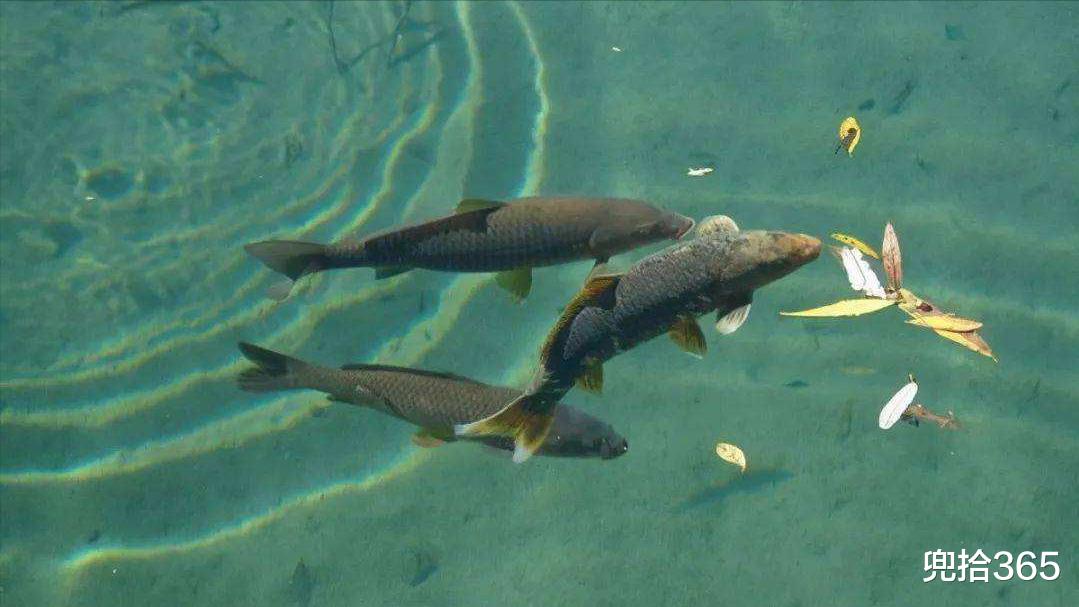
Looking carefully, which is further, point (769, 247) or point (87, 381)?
point (87, 381)

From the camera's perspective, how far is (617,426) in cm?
443

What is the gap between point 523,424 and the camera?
2871mm

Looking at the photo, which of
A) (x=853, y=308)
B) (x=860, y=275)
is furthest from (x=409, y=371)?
(x=860, y=275)

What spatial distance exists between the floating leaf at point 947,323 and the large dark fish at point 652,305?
1.80 meters

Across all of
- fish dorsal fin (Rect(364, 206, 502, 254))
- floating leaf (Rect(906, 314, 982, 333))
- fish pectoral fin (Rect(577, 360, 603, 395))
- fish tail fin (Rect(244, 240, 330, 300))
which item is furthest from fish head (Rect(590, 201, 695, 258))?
floating leaf (Rect(906, 314, 982, 333))

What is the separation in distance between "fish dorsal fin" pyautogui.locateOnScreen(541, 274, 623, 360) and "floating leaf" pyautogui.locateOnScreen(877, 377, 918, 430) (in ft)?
7.04

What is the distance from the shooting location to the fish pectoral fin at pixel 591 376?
2.85 metres

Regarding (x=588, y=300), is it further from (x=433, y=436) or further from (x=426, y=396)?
(x=433, y=436)

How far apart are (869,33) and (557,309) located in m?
3.32

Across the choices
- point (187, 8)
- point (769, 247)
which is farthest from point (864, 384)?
point (187, 8)

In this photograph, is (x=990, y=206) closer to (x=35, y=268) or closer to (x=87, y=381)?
(x=87, y=381)

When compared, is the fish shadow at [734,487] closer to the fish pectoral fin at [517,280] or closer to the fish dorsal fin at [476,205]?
the fish pectoral fin at [517,280]

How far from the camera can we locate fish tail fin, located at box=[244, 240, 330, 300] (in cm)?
315

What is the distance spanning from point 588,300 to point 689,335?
43 cm
